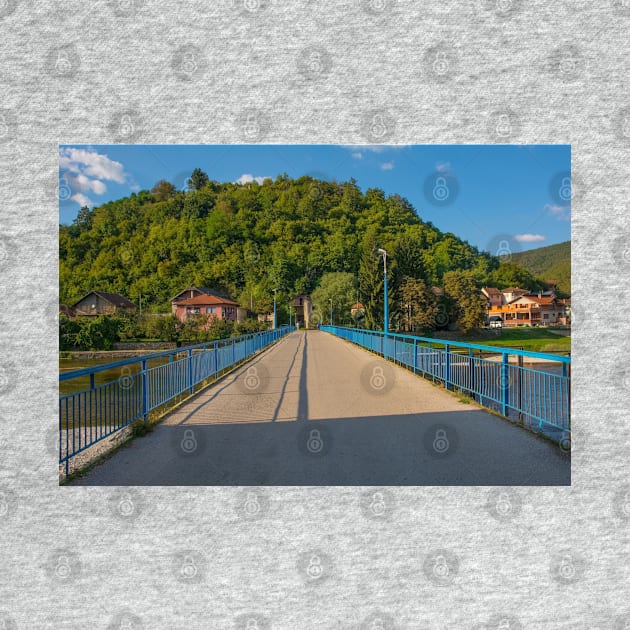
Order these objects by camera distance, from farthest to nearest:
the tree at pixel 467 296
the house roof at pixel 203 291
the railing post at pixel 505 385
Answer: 1. the tree at pixel 467 296
2. the house roof at pixel 203 291
3. the railing post at pixel 505 385

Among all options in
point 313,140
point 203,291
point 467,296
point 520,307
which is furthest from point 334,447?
point 467,296

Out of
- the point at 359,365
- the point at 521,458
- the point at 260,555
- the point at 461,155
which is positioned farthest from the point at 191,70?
the point at 359,365

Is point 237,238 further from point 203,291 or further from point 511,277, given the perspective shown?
point 511,277

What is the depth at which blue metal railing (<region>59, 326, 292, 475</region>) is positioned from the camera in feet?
9.26

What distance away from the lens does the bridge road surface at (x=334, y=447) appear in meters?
2.79

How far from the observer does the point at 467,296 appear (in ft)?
26.6

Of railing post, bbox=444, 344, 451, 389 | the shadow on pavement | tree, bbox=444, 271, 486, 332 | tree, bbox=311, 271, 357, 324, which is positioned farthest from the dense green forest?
tree, bbox=311, 271, 357, 324

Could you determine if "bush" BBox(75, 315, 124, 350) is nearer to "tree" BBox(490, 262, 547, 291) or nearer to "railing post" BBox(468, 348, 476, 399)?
"railing post" BBox(468, 348, 476, 399)

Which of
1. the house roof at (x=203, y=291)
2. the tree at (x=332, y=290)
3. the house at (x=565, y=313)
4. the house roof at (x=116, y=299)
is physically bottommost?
the house at (x=565, y=313)

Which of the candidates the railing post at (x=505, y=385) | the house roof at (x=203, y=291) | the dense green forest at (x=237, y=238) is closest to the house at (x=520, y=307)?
the dense green forest at (x=237, y=238)

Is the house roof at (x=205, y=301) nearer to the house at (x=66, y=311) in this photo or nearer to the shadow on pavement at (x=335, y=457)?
the house at (x=66, y=311)

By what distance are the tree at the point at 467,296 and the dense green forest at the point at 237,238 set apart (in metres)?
0.23

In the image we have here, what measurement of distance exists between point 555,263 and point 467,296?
4855 mm

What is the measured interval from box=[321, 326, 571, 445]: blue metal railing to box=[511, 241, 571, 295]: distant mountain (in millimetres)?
561
